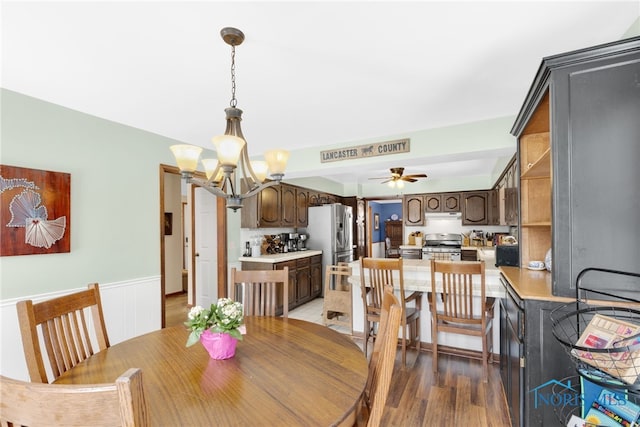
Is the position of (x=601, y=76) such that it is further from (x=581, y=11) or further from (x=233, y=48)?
(x=233, y=48)

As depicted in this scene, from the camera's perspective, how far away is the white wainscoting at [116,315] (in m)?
2.23

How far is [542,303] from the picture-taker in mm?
1429

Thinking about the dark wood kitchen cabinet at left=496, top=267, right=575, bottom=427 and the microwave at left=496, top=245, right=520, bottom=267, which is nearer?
the dark wood kitchen cabinet at left=496, top=267, right=575, bottom=427

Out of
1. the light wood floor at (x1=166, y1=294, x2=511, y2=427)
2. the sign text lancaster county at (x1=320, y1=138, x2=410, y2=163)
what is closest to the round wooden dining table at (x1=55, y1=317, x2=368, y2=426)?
the light wood floor at (x1=166, y1=294, x2=511, y2=427)

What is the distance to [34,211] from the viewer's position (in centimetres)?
234

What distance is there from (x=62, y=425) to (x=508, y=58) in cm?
260

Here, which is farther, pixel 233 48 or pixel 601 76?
pixel 233 48

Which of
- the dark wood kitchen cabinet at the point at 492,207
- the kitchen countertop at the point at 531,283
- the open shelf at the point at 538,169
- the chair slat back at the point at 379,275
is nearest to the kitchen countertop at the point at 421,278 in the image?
the chair slat back at the point at 379,275

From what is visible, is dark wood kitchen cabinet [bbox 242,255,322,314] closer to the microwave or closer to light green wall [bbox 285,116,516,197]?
light green wall [bbox 285,116,516,197]

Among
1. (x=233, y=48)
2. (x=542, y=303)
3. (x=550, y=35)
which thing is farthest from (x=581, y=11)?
(x=233, y=48)

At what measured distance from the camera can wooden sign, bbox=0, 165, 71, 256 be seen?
2.20 metres

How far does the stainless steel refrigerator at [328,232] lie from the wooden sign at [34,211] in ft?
12.7

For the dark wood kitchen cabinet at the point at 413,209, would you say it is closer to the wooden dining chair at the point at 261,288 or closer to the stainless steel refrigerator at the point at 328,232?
the stainless steel refrigerator at the point at 328,232

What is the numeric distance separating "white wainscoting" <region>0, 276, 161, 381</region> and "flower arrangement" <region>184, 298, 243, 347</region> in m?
1.95
